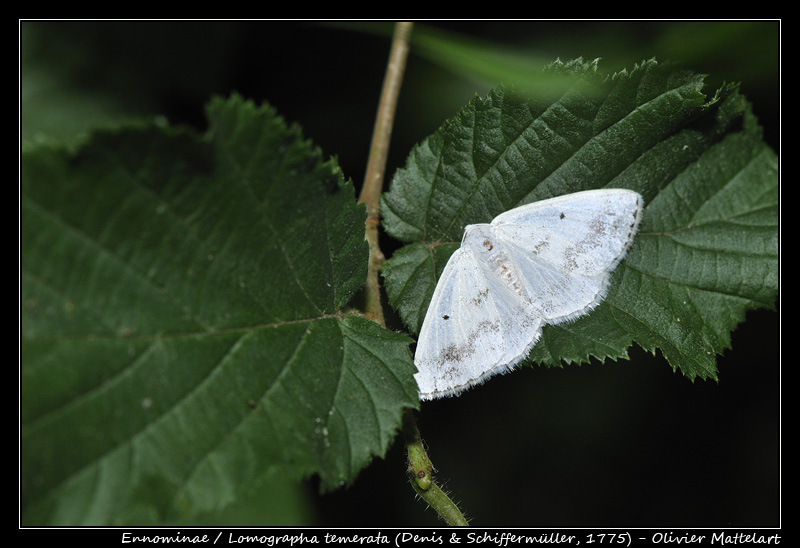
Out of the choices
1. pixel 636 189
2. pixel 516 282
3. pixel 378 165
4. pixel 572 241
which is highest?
pixel 378 165

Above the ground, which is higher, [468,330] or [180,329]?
[180,329]

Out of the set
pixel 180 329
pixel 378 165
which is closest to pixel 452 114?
pixel 378 165

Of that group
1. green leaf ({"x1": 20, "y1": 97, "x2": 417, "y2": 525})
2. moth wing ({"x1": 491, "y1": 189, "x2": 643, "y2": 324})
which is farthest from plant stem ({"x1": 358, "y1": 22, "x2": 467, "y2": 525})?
moth wing ({"x1": 491, "y1": 189, "x2": 643, "y2": 324})

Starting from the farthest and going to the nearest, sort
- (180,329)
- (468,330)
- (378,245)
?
(378,245) < (468,330) < (180,329)

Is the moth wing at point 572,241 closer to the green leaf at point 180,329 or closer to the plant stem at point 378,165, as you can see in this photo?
the plant stem at point 378,165

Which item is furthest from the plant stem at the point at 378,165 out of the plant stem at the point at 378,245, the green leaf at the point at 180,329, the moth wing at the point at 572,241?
the moth wing at the point at 572,241

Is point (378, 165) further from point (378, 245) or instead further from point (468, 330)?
point (468, 330)

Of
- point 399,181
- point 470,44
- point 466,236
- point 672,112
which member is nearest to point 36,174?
point 399,181
